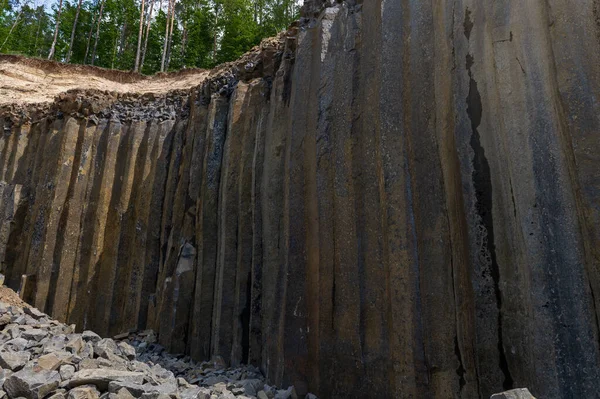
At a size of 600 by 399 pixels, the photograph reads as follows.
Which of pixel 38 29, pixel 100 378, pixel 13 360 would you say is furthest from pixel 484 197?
pixel 38 29

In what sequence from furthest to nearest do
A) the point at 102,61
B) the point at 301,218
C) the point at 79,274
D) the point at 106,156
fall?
the point at 102,61
the point at 106,156
the point at 79,274
the point at 301,218

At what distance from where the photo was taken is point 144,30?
83.1 ft

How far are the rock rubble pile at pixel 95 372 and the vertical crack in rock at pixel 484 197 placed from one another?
6.08 ft

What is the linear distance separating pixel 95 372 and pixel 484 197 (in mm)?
3419

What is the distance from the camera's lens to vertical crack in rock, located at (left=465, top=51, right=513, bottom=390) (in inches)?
124

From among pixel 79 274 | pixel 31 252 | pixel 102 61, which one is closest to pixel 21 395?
pixel 79 274

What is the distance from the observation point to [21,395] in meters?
3.55

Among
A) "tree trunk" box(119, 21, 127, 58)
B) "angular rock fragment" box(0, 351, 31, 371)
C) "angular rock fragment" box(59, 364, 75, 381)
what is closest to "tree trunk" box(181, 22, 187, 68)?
"tree trunk" box(119, 21, 127, 58)

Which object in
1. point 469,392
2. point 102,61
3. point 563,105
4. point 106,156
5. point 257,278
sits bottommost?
point 469,392

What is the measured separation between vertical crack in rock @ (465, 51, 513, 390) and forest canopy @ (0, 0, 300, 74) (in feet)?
61.5

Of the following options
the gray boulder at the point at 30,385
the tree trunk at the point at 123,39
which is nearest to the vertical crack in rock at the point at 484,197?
the gray boulder at the point at 30,385

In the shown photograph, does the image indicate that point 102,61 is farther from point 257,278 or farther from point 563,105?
point 563,105

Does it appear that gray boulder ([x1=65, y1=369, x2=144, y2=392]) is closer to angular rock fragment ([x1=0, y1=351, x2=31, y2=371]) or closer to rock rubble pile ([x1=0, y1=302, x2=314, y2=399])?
rock rubble pile ([x1=0, y1=302, x2=314, y2=399])

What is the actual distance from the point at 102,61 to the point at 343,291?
24.8 m
